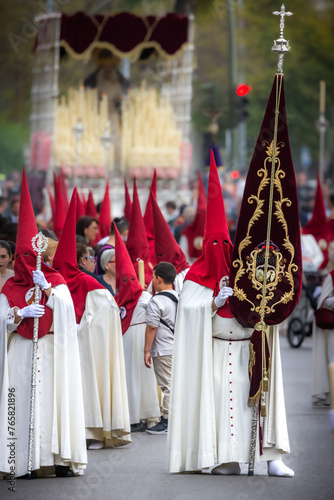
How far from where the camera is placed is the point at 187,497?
319 inches

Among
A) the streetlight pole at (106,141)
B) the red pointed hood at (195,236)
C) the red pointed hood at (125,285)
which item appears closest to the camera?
the red pointed hood at (125,285)

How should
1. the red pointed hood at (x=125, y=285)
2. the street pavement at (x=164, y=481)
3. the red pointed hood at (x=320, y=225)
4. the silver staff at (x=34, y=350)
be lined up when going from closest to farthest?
the street pavement at (x=164, y=481) → the silver staff at (x=34, y=350) → the red pointed hood at (x=125, y=285) → the red pointed hood at (x=320, y=225)

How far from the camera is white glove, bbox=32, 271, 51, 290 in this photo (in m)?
8.63

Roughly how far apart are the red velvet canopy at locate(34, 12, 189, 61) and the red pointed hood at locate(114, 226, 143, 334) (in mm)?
19058

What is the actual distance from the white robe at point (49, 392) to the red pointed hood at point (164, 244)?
287cm

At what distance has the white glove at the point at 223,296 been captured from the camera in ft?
28.6

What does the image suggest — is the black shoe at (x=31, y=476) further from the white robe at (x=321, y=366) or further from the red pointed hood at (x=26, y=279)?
the white robe at (x=321, y=366)

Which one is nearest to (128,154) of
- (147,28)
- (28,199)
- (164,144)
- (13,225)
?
(164,144)

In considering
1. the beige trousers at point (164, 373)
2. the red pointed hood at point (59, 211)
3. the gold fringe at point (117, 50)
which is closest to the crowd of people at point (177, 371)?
the beige trousers at point (164, 373)

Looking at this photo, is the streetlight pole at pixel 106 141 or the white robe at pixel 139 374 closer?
the white robe at pixel 139 374

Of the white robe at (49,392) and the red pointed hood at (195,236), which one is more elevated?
the red pointed hood at (195,236)

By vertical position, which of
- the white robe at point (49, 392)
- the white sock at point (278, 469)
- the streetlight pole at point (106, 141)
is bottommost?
the white sock at point (278, 469)

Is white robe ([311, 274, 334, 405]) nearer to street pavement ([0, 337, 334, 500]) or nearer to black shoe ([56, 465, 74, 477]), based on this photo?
street pavement ([0, 337, 334, 500])

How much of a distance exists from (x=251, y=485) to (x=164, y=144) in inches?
869
